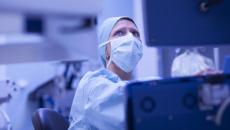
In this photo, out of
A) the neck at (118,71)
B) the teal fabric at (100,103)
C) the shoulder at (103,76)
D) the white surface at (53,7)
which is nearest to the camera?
the white surface at (53,7)

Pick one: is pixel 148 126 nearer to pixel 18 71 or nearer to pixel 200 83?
pixel 200 83

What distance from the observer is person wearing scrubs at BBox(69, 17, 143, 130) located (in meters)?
1.07

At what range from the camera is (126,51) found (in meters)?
1.36

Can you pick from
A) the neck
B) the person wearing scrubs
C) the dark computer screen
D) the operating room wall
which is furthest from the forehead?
the operating room wall

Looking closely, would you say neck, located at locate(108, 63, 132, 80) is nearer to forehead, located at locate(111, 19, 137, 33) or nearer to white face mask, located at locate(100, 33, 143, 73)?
white face mask, located at locate(100, 33, 143, 73)

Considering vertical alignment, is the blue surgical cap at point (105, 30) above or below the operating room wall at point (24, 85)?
above

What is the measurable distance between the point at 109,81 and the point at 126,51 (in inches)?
6.9

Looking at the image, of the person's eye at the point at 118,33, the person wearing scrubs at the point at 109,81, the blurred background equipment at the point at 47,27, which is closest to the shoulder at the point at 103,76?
the person wearing scrubs at the point at 109,81

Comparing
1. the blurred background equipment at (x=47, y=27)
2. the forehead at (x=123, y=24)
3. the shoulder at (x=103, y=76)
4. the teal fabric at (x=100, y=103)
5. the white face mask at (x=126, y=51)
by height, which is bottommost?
the teal fabric at (x=100, y=103)

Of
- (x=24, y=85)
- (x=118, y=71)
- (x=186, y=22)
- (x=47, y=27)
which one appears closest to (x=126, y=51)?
(x=118, y=71)

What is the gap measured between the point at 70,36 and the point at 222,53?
1.25 metres

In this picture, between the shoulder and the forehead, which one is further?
the forehead

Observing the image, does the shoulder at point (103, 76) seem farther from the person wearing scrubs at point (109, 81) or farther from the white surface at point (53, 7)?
the white surface at point (53, 7)

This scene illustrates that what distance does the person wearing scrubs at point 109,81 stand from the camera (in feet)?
3.51
